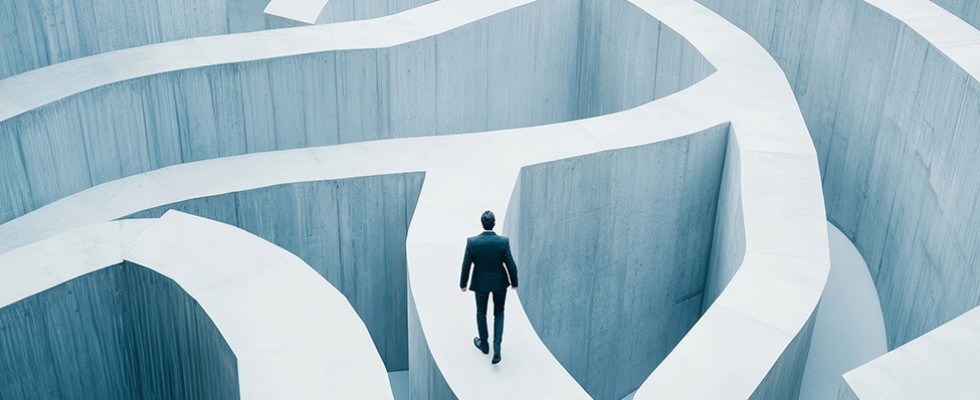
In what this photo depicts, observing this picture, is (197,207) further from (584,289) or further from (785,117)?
(785,117)

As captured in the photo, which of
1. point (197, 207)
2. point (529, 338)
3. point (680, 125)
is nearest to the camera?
point (529, 338)

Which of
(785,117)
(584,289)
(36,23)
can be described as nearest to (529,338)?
(584,289)

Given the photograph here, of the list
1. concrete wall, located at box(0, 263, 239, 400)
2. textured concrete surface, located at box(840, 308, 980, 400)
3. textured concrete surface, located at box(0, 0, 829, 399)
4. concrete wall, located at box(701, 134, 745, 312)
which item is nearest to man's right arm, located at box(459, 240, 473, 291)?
textured concrete surface, located at box(0, 0, 829, 399)

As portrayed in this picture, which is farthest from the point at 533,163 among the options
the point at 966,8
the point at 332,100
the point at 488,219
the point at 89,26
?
the point at 966,8

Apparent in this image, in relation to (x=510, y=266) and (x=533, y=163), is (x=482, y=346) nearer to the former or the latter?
(x=510, y=266)

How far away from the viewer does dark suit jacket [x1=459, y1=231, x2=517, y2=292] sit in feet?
29.6

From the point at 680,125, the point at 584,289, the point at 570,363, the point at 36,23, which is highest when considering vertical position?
the point at 36,23

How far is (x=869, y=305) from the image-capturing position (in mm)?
15094

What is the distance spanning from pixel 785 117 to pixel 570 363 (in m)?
4.40

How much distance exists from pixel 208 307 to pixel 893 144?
397 inches

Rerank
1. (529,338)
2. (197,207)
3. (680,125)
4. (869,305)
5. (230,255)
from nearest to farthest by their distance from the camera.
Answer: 1. (529,338)
2. (230,255)
3. (197,207)
4. (680,125)
5. (869,305)

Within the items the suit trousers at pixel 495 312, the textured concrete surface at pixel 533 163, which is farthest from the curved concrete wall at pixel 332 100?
the suit trousers at pixel 495 312

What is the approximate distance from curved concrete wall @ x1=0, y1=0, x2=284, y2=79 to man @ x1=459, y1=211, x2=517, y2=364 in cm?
965

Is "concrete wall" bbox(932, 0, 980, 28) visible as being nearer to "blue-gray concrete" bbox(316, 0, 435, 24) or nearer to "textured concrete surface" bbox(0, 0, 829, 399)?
"textured concrete surface" bbox(0, 0, 829, 399)
